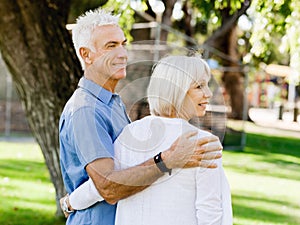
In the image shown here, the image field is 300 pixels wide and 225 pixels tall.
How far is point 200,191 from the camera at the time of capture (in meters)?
2.27

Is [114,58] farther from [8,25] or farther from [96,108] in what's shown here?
[8,25]

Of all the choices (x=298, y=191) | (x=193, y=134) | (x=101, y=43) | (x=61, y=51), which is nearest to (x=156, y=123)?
(x=193, y=134)

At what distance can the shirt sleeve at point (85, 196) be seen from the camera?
2.47m

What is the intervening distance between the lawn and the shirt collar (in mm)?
4294

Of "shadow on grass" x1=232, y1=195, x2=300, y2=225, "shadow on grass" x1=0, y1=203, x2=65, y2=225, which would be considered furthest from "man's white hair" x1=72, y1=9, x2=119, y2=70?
"shadow on grass" x1=232, y1=195, x2=300, y2=225

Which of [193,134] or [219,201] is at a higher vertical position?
[193,134]

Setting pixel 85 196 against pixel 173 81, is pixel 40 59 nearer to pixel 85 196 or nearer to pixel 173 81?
pixel 85 196

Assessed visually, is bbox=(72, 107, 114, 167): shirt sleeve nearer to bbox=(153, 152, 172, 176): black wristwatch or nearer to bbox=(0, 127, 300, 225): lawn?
bbox=(153, 152, 172, 176): black wristwatch

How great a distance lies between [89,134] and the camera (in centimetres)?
244

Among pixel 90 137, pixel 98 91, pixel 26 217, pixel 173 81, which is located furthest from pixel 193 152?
pixel 26 217

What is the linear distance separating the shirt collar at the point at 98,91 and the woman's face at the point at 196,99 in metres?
0.45

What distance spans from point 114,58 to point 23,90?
3469 mm

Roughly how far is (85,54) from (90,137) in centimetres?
42

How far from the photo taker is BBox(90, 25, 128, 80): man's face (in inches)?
103
